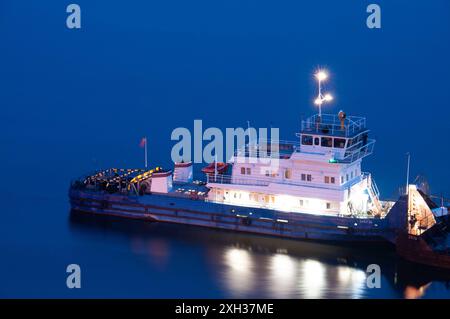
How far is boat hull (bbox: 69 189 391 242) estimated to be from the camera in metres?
38.1

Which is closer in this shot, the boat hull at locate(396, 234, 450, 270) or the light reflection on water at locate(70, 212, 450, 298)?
the light reflection on water at locate(70, 212, 450, 298)

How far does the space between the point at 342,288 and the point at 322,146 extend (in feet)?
24.5

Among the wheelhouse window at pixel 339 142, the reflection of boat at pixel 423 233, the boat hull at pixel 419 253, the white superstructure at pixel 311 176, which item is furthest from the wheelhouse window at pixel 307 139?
the boat hull at pixel 419 253

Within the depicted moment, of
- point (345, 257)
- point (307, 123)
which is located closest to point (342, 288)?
point (345, 257)

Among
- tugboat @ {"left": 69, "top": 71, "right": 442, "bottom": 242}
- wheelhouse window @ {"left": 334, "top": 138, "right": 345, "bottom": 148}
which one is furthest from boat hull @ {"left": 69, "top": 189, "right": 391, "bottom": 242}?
wheelhouse window @ {"left": 334, "top": 138, "right": 345, "bottom": 148}

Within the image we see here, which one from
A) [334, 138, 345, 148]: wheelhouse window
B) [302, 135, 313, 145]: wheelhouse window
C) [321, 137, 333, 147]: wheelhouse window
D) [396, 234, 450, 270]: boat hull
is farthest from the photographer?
[302, 135, 313, 145]: wheelhouse window

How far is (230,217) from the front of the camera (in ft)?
131

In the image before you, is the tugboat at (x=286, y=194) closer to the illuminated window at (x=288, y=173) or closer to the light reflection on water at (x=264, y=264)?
the illuminated window at (x=288, y=173)

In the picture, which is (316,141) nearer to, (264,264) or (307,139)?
(307,139)

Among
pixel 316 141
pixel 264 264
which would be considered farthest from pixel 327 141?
pixel 264 264

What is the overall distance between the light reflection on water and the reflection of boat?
0.57 metres

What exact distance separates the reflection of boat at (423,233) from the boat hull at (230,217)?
1214 mm

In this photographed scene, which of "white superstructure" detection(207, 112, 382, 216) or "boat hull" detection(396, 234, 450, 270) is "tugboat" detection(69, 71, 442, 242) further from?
"boat hull" detection(396, 234, 450, 270)
